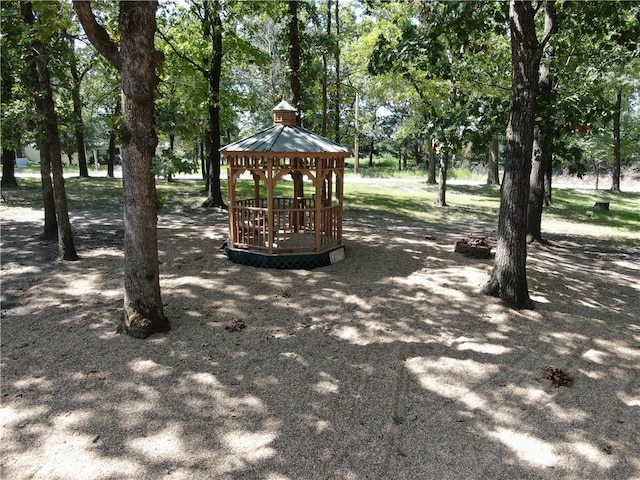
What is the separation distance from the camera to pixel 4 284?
7.77m

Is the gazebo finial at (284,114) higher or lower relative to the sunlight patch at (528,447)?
higher

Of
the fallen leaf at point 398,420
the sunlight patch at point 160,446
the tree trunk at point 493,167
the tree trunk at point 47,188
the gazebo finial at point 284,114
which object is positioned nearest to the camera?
the sunlight patch at point 160,446

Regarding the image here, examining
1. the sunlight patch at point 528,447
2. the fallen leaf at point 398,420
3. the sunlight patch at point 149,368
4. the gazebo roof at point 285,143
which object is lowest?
the sunlight patch at point 528,447

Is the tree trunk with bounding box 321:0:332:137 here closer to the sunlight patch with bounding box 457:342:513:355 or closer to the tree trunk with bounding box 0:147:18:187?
the sunlight patch with bounding box 457:342:513:355

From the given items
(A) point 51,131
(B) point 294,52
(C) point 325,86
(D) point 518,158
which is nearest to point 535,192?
(D) point 518,158

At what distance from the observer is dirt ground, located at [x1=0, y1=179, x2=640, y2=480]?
382cm

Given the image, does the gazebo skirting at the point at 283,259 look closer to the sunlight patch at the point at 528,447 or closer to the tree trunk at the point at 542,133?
the tree trunk at the point at 542,133

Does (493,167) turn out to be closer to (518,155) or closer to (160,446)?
(518,155)

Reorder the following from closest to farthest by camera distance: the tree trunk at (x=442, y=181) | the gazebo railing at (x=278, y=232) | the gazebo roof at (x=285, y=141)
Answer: the gazebo roof at (x=285, y=141) < the gazebo railing at (x=278, y=232) < the tree trunk at (x=442, y=181)

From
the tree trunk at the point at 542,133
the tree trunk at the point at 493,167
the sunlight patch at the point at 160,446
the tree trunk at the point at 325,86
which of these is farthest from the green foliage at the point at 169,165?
the tree trunk at the point at 493,167

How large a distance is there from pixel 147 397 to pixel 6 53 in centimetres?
838

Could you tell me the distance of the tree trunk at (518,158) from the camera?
6828 mm

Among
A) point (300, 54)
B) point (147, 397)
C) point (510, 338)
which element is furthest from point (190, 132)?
point (300, 54)

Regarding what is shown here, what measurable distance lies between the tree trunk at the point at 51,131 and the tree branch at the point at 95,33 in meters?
4.27
